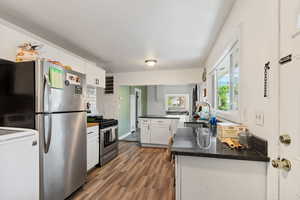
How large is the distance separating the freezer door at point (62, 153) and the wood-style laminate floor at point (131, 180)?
0.29 meters

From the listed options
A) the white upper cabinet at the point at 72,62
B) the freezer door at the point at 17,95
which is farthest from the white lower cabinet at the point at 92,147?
the white upper cabinet at the point at 72,62

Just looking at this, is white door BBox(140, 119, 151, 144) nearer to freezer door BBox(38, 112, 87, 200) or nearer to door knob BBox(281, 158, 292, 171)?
freezer door BBox(38, 112, 87, 200)

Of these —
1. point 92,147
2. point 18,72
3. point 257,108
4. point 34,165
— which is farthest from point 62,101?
point 257,108

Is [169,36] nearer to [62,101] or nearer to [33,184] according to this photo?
[62,101]

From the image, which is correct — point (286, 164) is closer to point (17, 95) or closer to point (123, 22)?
point (123, 22)

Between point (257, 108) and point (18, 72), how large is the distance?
2.37m

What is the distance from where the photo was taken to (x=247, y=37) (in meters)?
1.34

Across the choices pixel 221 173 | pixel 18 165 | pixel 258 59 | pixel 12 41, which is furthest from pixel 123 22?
pixel 221 173

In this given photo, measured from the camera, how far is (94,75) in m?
3.47

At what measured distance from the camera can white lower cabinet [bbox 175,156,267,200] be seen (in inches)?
39.6

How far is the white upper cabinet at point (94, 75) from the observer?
3252 mm

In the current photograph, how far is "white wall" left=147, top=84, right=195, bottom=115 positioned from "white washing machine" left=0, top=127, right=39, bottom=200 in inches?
238

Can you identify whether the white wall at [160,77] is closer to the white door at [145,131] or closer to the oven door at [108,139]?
the white door at [145,131]

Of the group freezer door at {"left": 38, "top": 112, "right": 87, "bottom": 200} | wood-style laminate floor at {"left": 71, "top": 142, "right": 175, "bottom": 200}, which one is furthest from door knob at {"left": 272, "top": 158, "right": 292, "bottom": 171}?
freezer door at {"left": 38, "top": 112, "right": 87, "bottom": 200}
